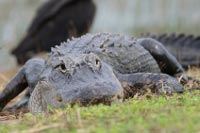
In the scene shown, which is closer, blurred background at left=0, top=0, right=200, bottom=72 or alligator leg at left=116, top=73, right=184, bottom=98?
alligator leg at left=116, top=73, right=184, bottom=98

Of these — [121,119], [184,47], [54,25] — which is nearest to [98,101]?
[121,119]

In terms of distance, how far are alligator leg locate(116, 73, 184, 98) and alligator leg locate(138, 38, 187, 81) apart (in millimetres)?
921

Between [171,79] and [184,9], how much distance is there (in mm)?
14634

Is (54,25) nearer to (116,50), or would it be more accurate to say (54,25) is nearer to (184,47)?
(184,47)

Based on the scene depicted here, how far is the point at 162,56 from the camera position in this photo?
19.7 ft

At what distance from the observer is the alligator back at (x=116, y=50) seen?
17.3 feet

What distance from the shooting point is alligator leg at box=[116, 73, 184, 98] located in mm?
4888

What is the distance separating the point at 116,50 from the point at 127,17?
44.5 ft

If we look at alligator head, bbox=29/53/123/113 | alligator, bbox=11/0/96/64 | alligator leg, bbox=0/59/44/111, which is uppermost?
alligator, bbox=11/0/96/64

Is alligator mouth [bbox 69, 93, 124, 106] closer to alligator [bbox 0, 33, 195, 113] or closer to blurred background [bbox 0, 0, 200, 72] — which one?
alligator [bbox 0, 33, 195, 113]

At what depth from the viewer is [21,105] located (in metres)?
6.20

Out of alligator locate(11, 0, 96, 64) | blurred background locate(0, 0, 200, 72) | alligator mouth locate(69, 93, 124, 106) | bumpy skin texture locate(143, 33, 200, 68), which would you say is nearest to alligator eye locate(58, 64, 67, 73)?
alligator mouth locate(69, 93, 124, 106)

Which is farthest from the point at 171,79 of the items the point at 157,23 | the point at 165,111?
the point at 157,23

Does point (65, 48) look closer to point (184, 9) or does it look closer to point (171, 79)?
point (171, 79)
